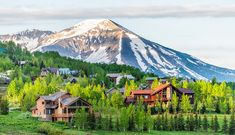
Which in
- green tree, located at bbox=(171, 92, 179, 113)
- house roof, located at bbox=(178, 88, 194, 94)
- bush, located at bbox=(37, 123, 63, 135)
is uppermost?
house roof, located at bbox=(178, 88, 194, 94)

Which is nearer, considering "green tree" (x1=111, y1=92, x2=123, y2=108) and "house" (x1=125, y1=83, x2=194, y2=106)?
"green tree" (x1=111, y1=92, x2=123, y2=108)

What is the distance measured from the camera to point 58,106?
4599 inches

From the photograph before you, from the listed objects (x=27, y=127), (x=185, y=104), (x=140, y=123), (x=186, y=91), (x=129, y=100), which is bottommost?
(x=140, y=123)

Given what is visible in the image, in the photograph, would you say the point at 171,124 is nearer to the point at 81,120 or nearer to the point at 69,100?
the point at 81,120

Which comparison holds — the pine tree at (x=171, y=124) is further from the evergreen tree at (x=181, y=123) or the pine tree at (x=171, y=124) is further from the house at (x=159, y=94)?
the house at (x=159, y=94)

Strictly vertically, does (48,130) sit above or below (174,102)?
below

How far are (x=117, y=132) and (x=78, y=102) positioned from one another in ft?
57.8

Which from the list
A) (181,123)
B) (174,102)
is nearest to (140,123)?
(181,123)

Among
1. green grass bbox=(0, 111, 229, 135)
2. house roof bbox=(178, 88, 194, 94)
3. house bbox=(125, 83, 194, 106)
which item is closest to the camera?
green grass bbox=(0, 111, 229, 135)

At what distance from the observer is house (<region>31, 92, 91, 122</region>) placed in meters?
115

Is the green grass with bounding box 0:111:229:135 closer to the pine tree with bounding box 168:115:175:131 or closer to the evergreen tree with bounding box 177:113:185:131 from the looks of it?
the pine tree with bounding box 168:115:175:131

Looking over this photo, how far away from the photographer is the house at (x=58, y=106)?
115 m

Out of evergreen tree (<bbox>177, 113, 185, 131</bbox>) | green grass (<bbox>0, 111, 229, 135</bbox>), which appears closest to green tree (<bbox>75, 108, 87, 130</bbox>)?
green grass (<bbox>0, 111, 229, 135</bbox>)

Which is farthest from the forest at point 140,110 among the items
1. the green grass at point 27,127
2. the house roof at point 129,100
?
the house roof at point 129,100
